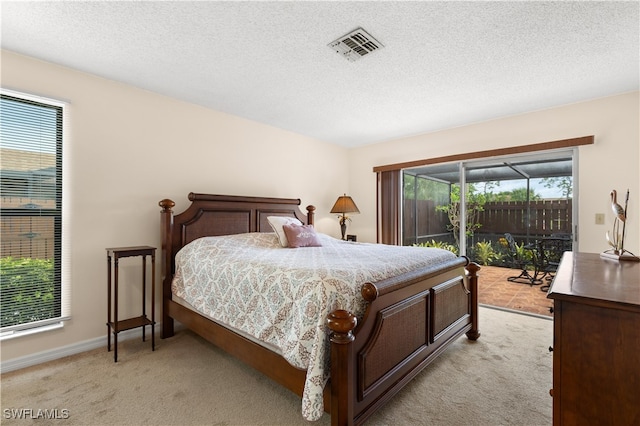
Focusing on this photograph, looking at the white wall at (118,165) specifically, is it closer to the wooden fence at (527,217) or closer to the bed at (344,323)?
the bed at (344,323)

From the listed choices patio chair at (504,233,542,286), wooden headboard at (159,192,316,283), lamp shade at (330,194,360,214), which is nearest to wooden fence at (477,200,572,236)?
patio chair at (504,233,542,286)

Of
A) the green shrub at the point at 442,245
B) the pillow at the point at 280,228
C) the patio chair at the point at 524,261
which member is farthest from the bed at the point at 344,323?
the patio chair at the point at 524,261

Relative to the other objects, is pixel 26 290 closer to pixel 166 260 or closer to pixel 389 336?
pixel 166 260

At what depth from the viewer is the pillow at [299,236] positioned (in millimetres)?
3012

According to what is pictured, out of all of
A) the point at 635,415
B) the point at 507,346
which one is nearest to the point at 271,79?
the point at 635,415

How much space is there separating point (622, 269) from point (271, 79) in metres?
2.74

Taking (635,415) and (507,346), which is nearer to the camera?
(635,415)

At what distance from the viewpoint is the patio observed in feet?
11.7

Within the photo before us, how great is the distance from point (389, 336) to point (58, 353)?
267 centimetres

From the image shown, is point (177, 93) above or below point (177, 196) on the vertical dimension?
above

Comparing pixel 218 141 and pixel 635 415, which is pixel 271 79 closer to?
pixel 218 141

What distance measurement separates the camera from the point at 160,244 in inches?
120

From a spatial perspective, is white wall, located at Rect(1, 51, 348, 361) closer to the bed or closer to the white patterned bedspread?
the bed

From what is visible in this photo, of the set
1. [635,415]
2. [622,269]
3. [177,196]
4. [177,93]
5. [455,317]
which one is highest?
[177,93]
